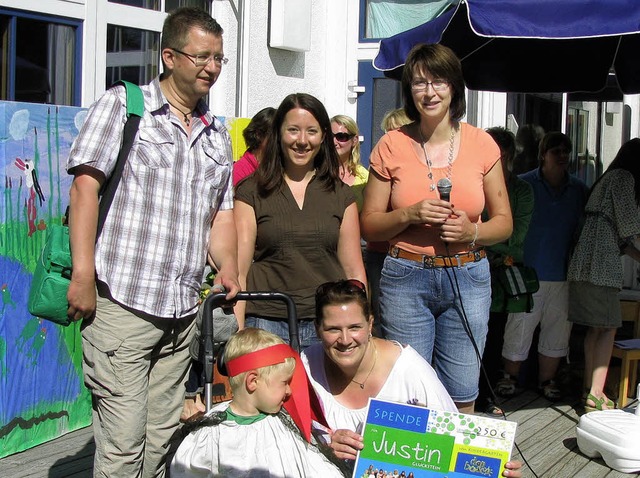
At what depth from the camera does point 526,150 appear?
8109 mm

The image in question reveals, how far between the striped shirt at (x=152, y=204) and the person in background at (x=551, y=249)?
138 inches

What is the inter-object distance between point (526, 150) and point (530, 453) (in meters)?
3.47

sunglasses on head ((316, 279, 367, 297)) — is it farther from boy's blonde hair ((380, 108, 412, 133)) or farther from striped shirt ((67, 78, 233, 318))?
boy's blonde hair ((380, 108, 412, 133))

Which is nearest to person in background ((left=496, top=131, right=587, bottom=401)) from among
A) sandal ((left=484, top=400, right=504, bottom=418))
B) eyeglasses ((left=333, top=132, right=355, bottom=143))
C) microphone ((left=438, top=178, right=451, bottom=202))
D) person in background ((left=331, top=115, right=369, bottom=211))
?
sandal ((left=484, top=400, right=504, bottom=418))

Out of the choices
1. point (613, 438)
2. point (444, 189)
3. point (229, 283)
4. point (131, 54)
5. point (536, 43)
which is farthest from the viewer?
point (536, 43)

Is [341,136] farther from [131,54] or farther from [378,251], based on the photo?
[131,54]

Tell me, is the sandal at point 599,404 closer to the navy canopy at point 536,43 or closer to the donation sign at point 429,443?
the navy canopy at point 536,43

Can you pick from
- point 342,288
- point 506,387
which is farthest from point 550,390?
point 342,288

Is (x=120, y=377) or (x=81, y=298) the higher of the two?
(x=81, y=298)

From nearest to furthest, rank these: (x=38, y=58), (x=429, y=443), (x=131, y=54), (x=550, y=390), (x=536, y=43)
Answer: (x=429, y=443)
(x=38, y=58)
(x=131, y=54)
(x=550, y=390)
(x=536, y=43)

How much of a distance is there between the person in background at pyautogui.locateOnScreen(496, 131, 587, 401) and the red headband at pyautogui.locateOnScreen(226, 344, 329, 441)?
355 cm

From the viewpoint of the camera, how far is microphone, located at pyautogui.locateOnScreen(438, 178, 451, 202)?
382 cm

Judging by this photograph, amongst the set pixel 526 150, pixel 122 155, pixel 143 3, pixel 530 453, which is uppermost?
pixel 143 3

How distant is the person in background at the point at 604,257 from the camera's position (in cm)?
586
